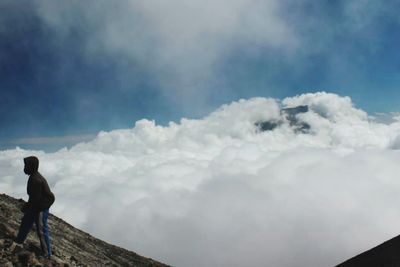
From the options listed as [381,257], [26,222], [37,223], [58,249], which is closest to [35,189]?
[37,223]

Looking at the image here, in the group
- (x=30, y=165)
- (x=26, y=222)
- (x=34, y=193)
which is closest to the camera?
(x=30, y=165)

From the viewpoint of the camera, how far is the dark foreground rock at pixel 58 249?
1613 centimetres

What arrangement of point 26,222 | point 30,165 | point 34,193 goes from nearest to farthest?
point 30,165 < point 34,193 < point 26,222

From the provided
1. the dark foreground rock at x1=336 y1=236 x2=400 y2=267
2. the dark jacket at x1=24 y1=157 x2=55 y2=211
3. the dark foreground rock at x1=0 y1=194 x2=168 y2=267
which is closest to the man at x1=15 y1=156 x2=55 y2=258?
the dark jacket at x1=24 y1=157 x2=55 y2=211

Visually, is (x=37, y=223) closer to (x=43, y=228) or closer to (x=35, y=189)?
(x=43, y=228)

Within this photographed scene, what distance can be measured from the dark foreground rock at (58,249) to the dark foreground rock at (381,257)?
43.2ft

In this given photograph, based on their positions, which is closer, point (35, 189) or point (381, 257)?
point (35, 189)

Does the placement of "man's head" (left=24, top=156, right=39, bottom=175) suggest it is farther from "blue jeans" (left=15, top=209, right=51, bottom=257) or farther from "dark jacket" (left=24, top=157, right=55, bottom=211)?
"blue jeans" (left=15, top=209, right=51, bottom=257)

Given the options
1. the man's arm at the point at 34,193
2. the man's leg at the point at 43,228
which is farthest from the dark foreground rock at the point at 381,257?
the man's arm at the point at 34,193

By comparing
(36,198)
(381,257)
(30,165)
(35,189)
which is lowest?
(381,257)

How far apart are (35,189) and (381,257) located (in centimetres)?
1371

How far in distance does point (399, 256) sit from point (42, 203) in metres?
13.7

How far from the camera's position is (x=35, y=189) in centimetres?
1449

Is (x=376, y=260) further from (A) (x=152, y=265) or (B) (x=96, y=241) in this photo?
(B) (x=96, y=241)
